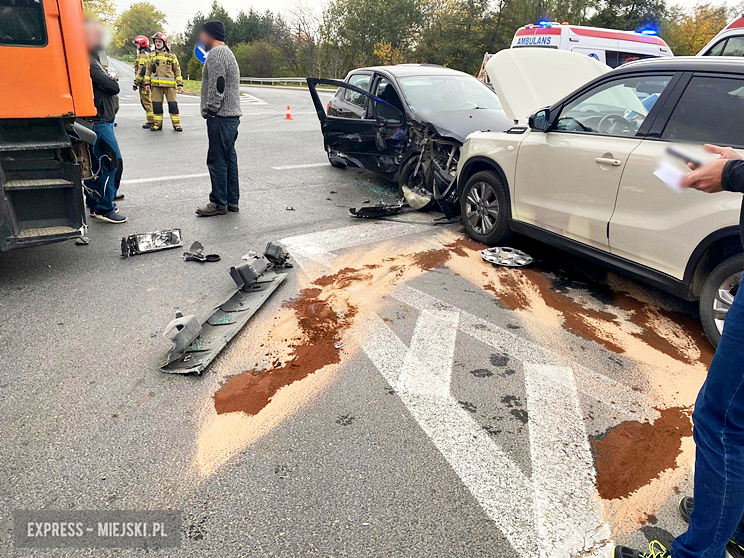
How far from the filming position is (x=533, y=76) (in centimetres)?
566

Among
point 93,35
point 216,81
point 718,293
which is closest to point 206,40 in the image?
point 216,81

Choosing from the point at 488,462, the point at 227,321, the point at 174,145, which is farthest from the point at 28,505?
the point at 174,145

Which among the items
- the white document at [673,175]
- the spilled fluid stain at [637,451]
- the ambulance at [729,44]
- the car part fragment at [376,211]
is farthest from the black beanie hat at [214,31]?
the ambulance at [729,44]

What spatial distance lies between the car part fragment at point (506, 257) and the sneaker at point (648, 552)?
3.31 meters

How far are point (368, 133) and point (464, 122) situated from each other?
1.55 meters

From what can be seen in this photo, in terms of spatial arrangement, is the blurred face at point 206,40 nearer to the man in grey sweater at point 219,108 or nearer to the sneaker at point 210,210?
the man in grey sweater at point 219,108

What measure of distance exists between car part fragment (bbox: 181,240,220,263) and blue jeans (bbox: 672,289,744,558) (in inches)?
169

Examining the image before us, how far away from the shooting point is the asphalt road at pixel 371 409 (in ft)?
7.38

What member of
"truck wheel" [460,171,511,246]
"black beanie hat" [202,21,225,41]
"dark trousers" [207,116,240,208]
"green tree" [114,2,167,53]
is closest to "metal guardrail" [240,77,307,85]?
"green tree" [114,2,167,53]

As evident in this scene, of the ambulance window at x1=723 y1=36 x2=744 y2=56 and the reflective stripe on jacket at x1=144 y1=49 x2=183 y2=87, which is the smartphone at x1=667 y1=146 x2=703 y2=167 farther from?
the reflective stripe on jacket at x1=144 y1=49 x2=183 y2=87

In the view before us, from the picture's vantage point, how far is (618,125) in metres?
4.14

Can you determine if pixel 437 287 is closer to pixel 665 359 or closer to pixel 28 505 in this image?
pixel 665 359

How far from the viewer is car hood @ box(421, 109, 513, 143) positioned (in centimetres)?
668

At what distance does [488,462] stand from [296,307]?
2.10 meters
